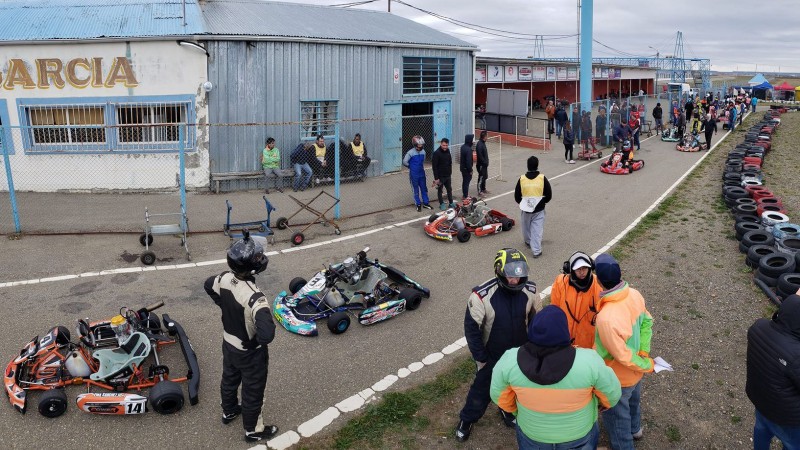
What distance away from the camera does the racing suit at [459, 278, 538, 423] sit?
5293 millimetres

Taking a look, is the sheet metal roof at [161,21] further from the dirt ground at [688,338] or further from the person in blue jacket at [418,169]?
the dirt ground at [688,338]

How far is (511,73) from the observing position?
31.8m

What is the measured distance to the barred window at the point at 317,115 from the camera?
17.7 m

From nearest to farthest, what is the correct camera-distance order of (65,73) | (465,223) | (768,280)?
(768,280)
(465,223)
(65,73)

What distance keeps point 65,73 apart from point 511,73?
870 inches

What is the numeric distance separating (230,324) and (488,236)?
787 centimetres

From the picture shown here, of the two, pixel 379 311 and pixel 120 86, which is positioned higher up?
pixel 120 86

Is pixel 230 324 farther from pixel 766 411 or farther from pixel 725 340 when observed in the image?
pixel 725 340

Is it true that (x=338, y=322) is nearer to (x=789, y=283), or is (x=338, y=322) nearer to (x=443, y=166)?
(x=789, y=283)

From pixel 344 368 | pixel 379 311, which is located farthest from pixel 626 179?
pixel 344 368

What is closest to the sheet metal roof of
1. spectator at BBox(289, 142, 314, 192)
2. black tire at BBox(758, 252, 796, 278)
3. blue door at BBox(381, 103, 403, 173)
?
blue door at BBox(381, 103, 403, 173)

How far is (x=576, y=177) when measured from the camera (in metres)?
19.3

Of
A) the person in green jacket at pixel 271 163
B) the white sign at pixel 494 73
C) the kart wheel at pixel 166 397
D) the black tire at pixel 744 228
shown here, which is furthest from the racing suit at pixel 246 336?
the white sign at pixel 494 73

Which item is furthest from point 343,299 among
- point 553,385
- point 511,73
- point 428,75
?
point 511,73
